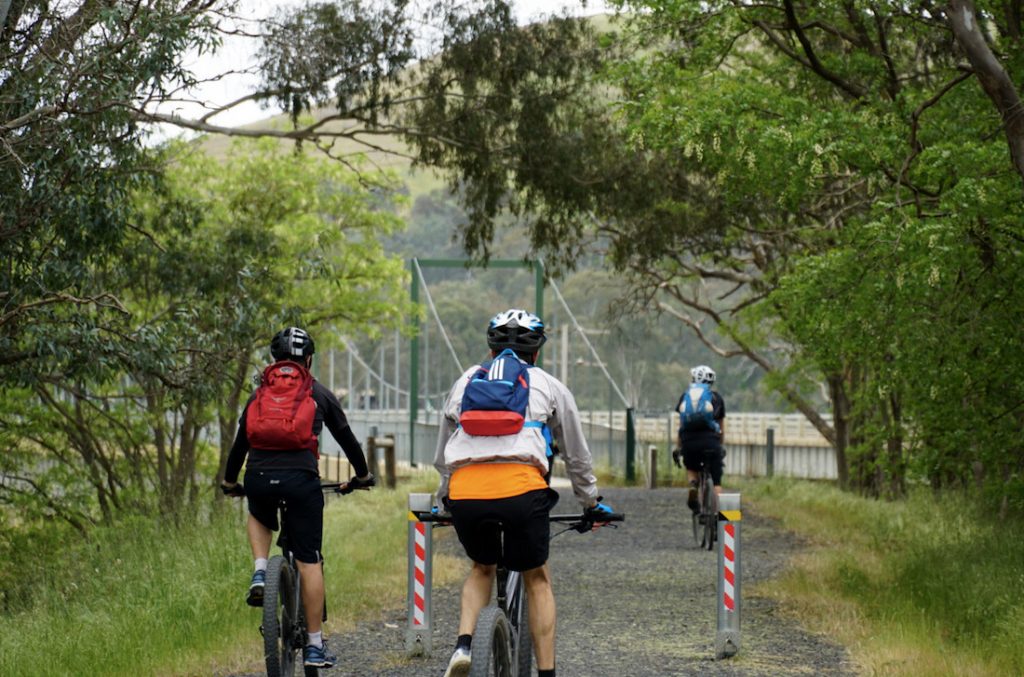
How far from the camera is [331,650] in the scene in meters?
8.64

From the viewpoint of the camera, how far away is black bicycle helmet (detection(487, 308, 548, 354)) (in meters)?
5.43

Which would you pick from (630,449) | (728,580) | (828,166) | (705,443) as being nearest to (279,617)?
(728,580)

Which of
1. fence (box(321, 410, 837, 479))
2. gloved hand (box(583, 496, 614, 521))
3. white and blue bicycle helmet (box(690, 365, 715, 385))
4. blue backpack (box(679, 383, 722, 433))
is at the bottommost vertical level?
fence (box(321, 410, 837, 479))

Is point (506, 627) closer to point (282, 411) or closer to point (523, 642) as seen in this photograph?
point (523, 642)

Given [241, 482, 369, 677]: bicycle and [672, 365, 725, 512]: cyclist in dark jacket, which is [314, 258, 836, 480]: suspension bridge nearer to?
[672, 365, 725, 512]: cyclist in dark jacket

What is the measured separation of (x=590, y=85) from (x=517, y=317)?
12875mm

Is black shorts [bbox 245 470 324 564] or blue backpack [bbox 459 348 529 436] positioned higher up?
blue backpack [bbox 459 348 529 436]

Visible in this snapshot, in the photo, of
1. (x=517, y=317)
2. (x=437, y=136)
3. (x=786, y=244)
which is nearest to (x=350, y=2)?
(x=437, y=136)

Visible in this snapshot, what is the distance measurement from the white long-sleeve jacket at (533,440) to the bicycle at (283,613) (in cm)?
103

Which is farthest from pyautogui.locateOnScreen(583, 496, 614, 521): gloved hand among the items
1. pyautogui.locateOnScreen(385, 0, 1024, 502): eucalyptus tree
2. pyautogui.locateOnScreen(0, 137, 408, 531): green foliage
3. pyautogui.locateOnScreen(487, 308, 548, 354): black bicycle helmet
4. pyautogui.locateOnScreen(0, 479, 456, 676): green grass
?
pyautogui.locateOnScreen(0, 137, 408, 531): green foliage

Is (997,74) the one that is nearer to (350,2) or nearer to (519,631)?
(519,631)

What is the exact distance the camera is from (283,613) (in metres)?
6.51

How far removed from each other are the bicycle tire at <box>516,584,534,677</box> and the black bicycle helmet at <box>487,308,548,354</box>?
938 millimetres

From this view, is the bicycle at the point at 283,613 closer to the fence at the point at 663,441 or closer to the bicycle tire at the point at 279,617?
the bicycle tire at the point at 279,617
